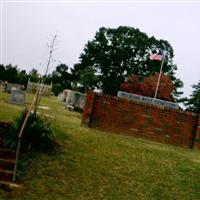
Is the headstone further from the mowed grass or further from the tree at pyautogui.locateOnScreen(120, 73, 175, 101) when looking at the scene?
the mowed grass

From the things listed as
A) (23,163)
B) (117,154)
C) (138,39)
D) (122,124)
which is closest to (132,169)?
(117,154)

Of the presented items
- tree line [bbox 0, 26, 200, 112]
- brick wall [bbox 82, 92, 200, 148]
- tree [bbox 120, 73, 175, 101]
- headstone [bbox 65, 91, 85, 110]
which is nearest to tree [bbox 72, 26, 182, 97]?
tree line [bbox 0, 26, 200, 112]

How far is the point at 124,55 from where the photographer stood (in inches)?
2371

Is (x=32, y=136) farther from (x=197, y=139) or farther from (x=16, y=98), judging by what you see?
(x=16, y=98)

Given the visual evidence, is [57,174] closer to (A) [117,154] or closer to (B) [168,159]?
(A) [117,154]

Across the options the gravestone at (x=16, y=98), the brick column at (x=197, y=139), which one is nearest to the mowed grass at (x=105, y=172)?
the brick column at (x=197, y=139)

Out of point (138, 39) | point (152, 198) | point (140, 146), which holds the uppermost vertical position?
point (138, 39)

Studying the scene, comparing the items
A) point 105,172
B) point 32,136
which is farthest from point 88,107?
point 105,172

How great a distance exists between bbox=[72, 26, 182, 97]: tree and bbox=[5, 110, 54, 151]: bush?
49254 millimetres

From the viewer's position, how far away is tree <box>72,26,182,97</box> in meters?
60.5

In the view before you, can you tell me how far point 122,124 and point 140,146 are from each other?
7.23ft

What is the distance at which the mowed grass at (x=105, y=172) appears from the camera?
8.50m

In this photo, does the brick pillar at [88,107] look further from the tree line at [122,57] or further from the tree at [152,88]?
the tree line at [122,57]

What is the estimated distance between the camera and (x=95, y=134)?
12.9 metres
